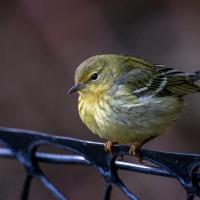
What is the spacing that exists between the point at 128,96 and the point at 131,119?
22 centimetres

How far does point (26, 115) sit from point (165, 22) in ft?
5.88

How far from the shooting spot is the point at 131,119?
212 inches

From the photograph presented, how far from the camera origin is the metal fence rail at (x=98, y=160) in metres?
3.97

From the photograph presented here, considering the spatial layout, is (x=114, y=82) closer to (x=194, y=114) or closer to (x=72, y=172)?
(x=194, y=114)

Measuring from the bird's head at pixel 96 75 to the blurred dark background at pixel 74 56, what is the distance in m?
2.03

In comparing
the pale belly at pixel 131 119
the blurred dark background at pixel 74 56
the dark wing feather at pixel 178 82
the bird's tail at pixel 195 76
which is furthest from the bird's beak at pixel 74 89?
the blurred dark background at pixel 74 56

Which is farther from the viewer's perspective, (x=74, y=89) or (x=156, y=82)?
(x=156, y=82)

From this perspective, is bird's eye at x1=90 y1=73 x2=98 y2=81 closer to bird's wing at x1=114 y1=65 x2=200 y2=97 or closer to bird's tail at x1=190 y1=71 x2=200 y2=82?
bird's wing at x1=114 y1=65 x2=200 y2=97

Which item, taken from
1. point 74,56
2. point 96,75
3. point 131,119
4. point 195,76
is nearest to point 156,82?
point 195,76

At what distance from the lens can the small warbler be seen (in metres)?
5.38

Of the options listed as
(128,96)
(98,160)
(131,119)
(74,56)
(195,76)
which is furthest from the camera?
(74,56)

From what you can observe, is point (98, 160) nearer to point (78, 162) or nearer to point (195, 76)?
point (78, 162)

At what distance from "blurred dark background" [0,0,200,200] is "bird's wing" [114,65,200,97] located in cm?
187

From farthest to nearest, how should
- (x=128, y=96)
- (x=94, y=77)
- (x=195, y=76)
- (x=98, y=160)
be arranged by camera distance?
(x=195, y=76) < (x=94, y=77) < (x=128, y=96) < (x=98, y=160)
